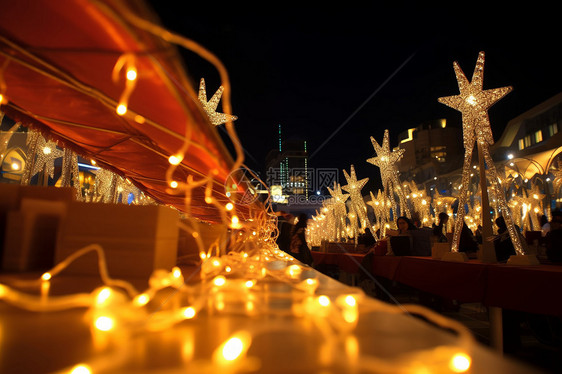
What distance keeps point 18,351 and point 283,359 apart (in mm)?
284

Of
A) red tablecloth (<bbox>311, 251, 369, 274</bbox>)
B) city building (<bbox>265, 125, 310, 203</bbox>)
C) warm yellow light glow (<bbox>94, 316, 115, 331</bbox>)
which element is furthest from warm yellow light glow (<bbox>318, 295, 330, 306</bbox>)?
city building (<bbox>265, 125, 310, 203</bbox>)

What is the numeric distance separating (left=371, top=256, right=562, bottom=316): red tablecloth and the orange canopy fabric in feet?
6.33

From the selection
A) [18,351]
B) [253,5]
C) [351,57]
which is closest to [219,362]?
[18,351]

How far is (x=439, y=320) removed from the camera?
16.2 inches

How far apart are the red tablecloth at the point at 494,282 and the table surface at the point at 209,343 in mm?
1860

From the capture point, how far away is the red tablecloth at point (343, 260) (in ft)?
14.4

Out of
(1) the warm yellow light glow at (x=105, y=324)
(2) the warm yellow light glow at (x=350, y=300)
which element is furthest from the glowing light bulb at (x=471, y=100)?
(1) the warm yellow light glow at (x=105, y=324)

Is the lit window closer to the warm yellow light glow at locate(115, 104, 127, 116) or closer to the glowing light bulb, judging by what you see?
the glowing light bulb

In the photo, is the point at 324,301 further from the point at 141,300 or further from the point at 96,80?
the point at 96,80

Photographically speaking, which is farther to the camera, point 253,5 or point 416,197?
point 416,197

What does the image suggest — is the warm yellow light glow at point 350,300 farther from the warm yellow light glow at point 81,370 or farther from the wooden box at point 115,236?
the wooden box at point 115,236

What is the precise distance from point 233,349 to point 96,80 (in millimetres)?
853

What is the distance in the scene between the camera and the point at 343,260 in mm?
4848

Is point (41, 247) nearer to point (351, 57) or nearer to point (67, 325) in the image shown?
point (67, 325)
